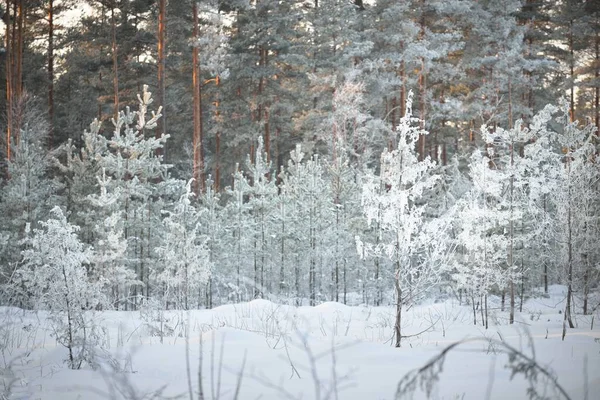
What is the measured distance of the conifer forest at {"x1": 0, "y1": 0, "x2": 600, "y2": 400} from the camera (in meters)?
6.04

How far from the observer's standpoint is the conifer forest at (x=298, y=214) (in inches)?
238

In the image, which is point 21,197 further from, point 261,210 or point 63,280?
point 63,280

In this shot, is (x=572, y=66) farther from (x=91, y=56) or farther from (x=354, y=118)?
(x=91, y=56)

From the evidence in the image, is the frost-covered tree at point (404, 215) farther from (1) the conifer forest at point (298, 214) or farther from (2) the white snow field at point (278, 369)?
(2) the white snow field at point (278, 369)

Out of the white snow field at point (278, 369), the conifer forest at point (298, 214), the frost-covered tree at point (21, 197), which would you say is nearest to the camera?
the white snow field at point (278, 369)

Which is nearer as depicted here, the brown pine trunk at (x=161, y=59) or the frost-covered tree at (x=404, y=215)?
the frost-covered tree at (x=404, y=215)

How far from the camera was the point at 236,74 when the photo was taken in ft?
79.6

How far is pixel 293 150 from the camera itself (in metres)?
19.8

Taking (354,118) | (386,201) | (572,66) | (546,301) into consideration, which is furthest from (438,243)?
(572,66)

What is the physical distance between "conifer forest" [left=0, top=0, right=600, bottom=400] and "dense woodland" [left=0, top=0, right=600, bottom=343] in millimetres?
140

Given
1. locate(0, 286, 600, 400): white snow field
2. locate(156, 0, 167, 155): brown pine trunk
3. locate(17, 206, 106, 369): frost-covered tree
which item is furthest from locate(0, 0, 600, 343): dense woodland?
locate(17, 206, 106, 369): frost-covered tree

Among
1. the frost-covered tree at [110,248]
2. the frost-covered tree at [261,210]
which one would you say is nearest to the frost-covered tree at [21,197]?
the frost-covered tree at [110,248]

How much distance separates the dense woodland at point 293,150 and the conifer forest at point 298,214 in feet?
0.46

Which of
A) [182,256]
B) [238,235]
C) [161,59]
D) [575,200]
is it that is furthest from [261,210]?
[575,200]
